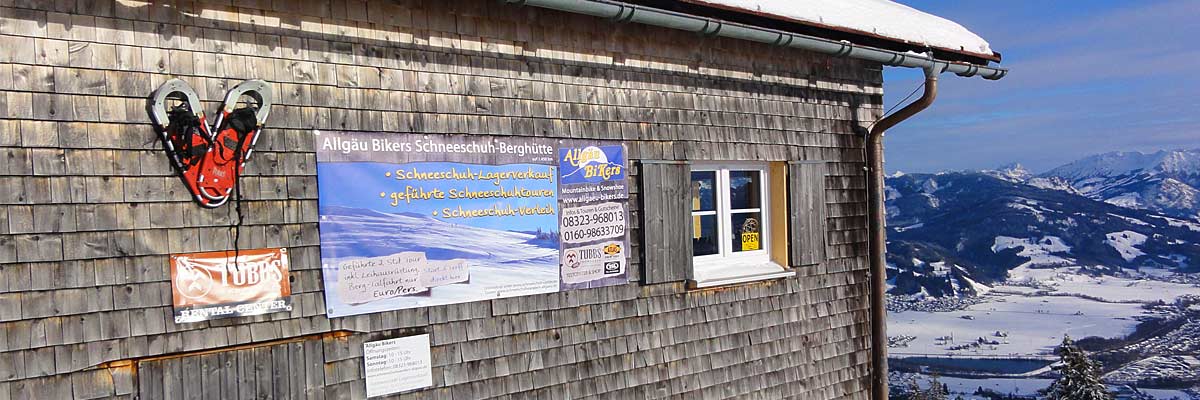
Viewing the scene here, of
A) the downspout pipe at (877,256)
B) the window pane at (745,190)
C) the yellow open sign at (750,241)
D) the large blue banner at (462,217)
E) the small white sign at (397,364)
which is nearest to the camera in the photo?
the large blue banner at (462,217)

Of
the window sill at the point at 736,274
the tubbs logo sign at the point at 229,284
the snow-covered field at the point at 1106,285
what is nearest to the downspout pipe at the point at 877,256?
the window sill at the point at 736,274

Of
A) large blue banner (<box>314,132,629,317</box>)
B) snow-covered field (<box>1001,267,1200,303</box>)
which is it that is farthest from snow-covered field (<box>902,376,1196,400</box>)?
large blue banner (<box>314,132,629,317</box>)

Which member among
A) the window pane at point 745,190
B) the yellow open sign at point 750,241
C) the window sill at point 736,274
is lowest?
the window sill at point 736,274

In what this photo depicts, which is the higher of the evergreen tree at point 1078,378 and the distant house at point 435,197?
the distant house at point 435,197

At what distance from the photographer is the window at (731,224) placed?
5996 millimetres

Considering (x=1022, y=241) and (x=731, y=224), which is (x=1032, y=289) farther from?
(x=731, y=224)

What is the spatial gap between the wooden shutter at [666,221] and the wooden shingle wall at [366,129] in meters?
0.11

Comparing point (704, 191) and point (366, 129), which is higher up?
point (366, 129)

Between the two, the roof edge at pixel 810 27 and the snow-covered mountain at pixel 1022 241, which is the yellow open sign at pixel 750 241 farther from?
the snow-covered mountain at pixel 1022 241

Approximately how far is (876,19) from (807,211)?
1.61 metres

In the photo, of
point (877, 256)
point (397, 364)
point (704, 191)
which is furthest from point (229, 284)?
point (877, 256)

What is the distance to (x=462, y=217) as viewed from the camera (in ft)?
15.0

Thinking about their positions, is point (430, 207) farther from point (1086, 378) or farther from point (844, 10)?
point (1086, 378)

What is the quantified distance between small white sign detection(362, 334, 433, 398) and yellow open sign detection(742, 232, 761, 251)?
2741mm
